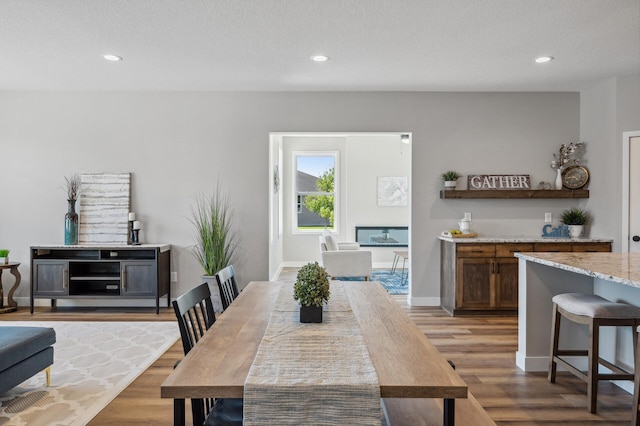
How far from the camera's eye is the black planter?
1938 mm

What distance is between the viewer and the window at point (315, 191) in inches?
361

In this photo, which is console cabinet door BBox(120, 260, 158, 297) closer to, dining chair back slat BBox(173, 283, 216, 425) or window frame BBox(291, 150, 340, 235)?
dining chair back slat BBox(173, 283, 216, 425)

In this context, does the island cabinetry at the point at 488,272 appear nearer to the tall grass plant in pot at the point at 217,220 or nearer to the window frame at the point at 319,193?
the tall grass plant in pot at the point at 217,220

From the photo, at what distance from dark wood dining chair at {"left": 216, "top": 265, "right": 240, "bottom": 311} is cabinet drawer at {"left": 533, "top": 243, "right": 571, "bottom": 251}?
361 cm

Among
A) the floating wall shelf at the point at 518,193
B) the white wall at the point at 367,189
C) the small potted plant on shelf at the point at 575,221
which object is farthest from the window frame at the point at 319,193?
the small potted plant on shelf at the point at 575,221

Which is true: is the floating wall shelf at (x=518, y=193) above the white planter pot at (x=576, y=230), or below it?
above

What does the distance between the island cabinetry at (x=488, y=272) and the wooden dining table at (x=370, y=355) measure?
2.97 m

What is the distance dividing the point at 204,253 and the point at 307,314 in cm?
369

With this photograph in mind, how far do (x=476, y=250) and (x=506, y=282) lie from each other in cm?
50

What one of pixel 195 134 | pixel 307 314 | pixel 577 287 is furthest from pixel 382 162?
pixel 307 314

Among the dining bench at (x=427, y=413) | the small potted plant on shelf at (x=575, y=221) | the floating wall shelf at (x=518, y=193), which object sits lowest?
the dining bench at (x=427, y=413)

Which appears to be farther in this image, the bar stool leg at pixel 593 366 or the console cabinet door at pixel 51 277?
the console cabinet door at pixel 51 277

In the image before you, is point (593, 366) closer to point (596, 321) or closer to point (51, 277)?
point (596, 321)

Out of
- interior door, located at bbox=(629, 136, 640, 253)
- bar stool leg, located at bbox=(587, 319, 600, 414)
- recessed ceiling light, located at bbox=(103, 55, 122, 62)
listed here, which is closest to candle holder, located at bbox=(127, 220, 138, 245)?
recessed ceiling light, located at bbox=(103, 55, 122, 62)
